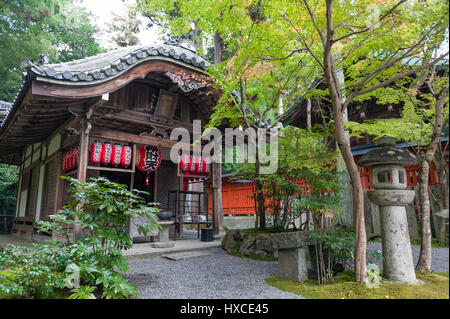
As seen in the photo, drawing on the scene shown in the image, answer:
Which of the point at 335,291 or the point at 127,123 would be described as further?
the point at 127,123

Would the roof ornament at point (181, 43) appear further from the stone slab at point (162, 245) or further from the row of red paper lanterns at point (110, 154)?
the stone slab at point (162, 245)

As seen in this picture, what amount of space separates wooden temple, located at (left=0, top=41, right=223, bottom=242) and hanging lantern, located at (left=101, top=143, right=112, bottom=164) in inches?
1.0

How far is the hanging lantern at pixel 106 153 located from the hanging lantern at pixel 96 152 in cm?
11

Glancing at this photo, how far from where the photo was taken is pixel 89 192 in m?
3.81

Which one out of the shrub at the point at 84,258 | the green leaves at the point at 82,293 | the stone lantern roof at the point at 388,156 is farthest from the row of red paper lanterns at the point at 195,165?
the stone lantern roof at the point at 388,156

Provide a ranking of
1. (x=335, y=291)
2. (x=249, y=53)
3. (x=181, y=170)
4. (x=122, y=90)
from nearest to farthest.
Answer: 1. (x=335, y=291)
2. (x=249, y=53)
3. (x=122, y=90)
4. (x=181, y=170)

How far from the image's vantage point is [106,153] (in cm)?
788

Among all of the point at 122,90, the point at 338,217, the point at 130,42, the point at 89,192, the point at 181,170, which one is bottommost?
the point at 338,217

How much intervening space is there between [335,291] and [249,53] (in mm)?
4097

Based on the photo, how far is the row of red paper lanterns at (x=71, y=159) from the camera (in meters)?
7.68

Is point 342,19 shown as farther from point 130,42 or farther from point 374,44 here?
point 130,42

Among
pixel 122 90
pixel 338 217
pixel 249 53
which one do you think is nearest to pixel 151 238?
pixel 122 90

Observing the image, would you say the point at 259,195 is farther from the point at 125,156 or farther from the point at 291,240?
the point at 125,156
